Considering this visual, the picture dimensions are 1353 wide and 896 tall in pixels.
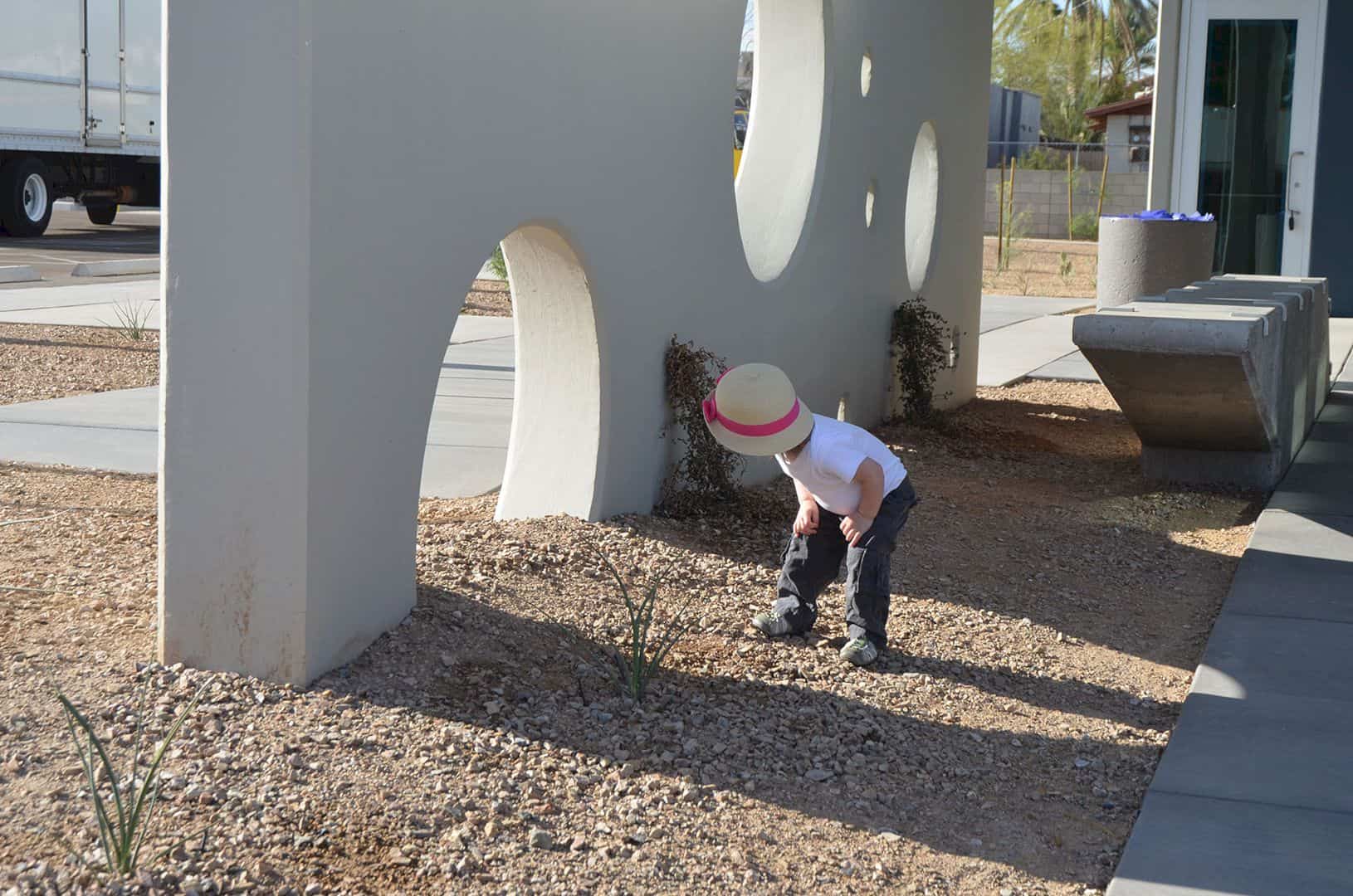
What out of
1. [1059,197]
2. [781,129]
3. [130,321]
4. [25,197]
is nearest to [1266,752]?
[781,129]

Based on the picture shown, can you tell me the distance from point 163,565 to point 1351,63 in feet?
46.0

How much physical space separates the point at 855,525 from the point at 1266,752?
132 cm

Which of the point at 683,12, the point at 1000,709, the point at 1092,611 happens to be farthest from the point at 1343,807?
the point at 683,12

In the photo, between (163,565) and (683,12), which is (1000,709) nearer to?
(163,565)

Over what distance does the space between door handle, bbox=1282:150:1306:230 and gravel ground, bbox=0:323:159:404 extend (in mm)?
11145

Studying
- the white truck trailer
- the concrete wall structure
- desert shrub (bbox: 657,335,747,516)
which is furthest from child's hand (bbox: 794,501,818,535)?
the white truck trailer

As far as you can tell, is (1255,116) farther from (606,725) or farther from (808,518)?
(606,725)

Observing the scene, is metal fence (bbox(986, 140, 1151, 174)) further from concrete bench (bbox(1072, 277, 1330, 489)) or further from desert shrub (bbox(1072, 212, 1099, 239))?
concrete bench (bbox(1072, 277, 1330, 489))

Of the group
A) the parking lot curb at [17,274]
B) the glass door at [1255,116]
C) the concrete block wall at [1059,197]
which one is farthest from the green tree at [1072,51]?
the parking lot curb at [17,274]

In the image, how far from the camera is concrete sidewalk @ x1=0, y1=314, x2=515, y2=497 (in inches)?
260

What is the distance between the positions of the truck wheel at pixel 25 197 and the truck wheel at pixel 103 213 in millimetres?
3289

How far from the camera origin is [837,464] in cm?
435

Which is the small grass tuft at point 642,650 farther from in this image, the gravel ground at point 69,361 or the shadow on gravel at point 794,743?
the gravel ground at point 69,361

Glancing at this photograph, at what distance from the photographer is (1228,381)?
260 inches
